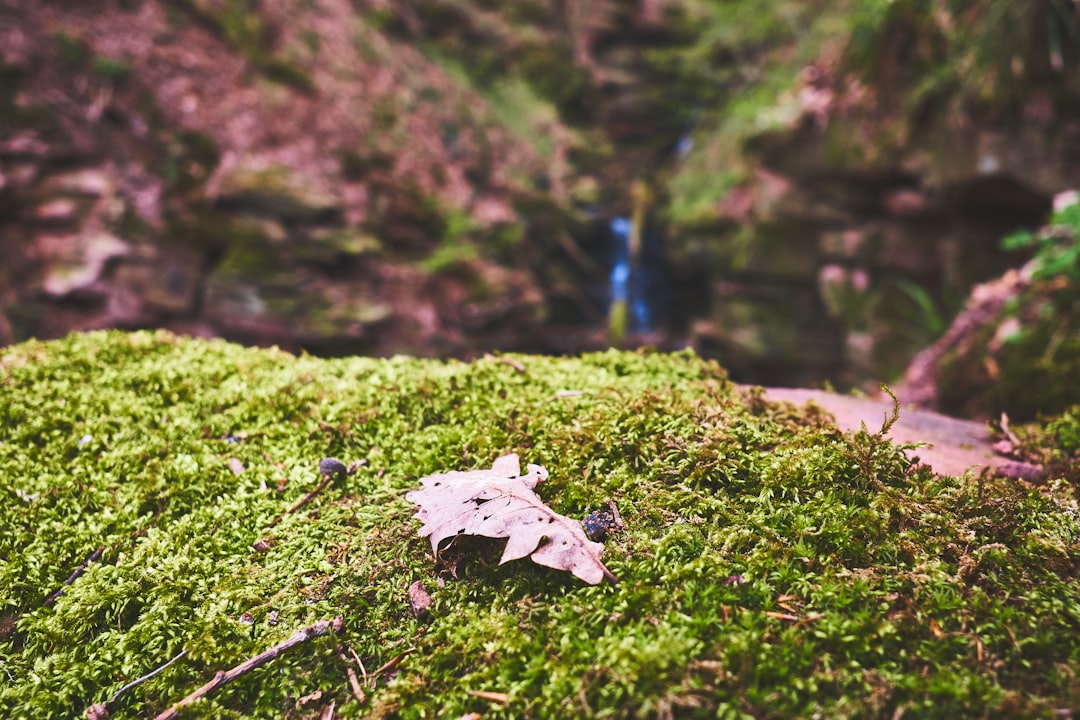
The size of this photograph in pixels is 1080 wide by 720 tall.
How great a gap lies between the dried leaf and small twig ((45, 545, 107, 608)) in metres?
0.91

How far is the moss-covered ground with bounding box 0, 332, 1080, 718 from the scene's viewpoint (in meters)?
1.08

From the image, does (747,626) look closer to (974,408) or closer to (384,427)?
(384,427)

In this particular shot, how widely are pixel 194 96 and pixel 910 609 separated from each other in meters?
11.7

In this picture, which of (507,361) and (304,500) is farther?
(507,361)

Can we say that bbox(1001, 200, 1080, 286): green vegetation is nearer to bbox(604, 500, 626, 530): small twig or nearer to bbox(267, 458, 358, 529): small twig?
bbox(604, 500, 626, 530): small twig

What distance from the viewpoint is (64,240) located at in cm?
792

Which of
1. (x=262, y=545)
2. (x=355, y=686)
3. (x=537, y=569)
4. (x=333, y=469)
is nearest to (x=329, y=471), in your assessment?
(x=333, y=469)

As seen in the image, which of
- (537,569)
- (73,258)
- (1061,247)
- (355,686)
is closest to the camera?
(355,686)

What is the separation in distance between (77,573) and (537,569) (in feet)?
4.33

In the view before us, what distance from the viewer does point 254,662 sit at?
50.2 inches

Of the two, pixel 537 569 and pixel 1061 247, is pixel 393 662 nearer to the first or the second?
pixel 537 569

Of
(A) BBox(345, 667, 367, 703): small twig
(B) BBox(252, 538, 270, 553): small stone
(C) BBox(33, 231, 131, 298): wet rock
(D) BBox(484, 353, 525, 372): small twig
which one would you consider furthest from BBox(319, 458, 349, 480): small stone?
(C) BBox(33, 231, 131, 298): wet rock

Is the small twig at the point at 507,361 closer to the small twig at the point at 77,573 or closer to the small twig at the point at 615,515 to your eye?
the small twig at the point at 615,515

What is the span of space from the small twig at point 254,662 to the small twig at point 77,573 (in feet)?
1.84
